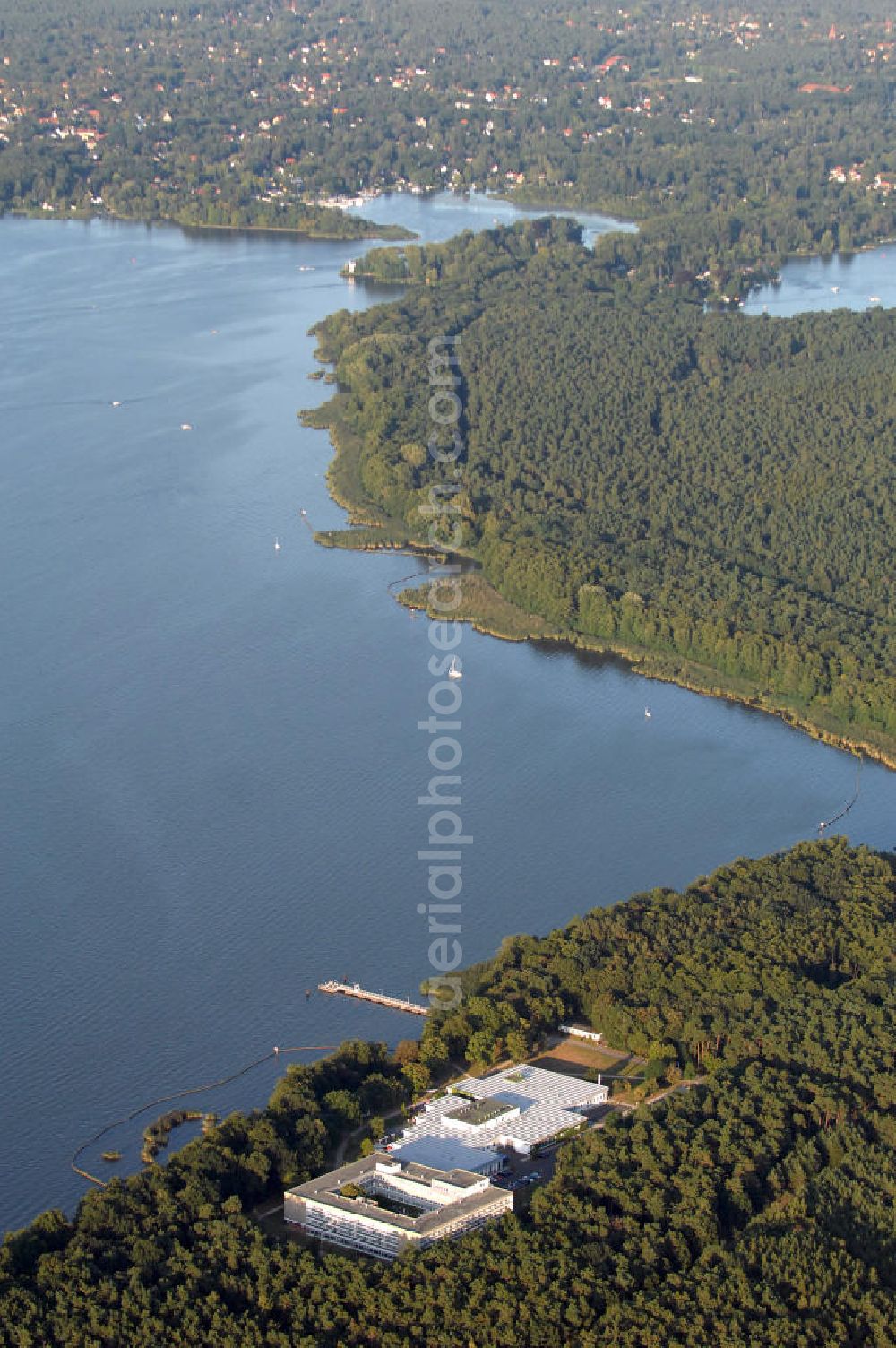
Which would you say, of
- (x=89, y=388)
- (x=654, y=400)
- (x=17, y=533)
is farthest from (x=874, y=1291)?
(x=89, y=388)

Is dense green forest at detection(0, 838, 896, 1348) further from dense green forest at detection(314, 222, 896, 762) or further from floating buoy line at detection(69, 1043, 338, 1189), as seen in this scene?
dense green forest at detection(314, 222, 896, 762)

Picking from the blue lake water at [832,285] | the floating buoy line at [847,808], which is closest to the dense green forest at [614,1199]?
the floating buoy line at [847,808]

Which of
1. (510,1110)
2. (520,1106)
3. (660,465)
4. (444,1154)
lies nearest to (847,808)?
(520,1106)

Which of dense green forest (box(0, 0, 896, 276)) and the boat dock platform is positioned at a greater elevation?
dense green forest (box(0, 0, 896, 276))

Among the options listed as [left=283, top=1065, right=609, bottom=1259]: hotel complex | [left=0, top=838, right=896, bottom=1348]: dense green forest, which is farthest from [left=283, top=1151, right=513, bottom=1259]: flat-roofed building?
[left=0, top=838, right=896, bottom=1348]: dense green forest

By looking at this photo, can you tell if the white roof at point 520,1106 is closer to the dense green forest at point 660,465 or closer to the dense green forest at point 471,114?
the dense green forest at point 660,465

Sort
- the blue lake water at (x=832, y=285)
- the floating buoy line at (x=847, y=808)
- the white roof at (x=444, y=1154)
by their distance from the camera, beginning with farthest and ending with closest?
the blue lake water at (x=832, y=285) → the floating buoy line at (x=847, y=808) → the white roof at (x=444, y=1154)

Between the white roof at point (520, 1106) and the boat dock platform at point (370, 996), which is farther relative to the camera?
the boat dock platform at point (370, 996)

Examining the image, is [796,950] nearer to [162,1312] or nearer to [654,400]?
[162,1312]
